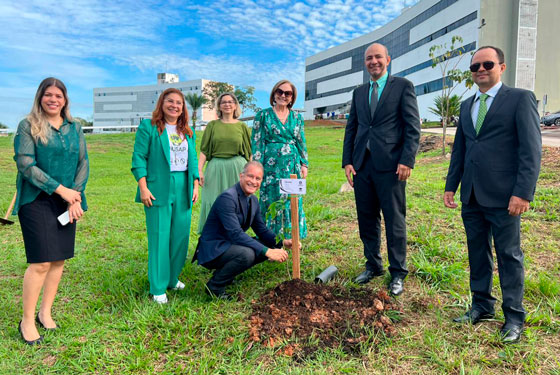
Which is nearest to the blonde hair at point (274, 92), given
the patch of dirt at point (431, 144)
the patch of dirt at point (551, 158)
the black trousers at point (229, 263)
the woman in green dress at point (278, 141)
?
the woman in green dress at point (278, 141)

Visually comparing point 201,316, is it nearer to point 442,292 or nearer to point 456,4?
point 442,292

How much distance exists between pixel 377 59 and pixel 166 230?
2.46 meters

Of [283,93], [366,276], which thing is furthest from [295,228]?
[283,93]

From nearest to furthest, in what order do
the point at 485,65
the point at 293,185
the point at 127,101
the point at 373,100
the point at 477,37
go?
the point at 485,65, the point at 293,185, the point at 373,100, the point at 477,37, the point at 127,101

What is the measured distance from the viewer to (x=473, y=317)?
299cm

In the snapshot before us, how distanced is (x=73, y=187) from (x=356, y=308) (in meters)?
2.45

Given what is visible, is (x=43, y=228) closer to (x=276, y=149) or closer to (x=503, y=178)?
(x=276, y=149)

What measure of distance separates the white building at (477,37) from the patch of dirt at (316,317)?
35.8m

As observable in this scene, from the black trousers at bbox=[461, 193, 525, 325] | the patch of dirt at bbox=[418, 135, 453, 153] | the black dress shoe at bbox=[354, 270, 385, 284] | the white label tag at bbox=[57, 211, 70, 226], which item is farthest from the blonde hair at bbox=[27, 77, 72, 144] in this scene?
the patch of dirt at bbox=[418, 135, 453, 153]

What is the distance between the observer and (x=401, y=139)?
11.6 ft

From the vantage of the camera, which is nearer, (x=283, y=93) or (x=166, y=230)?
(x=166, y=230)

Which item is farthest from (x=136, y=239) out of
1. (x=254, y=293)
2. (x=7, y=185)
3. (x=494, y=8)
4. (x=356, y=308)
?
(x=494, y=8)

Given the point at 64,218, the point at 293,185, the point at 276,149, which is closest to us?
the point at 64,218

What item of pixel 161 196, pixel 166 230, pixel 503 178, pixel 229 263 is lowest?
pixel 229 263
